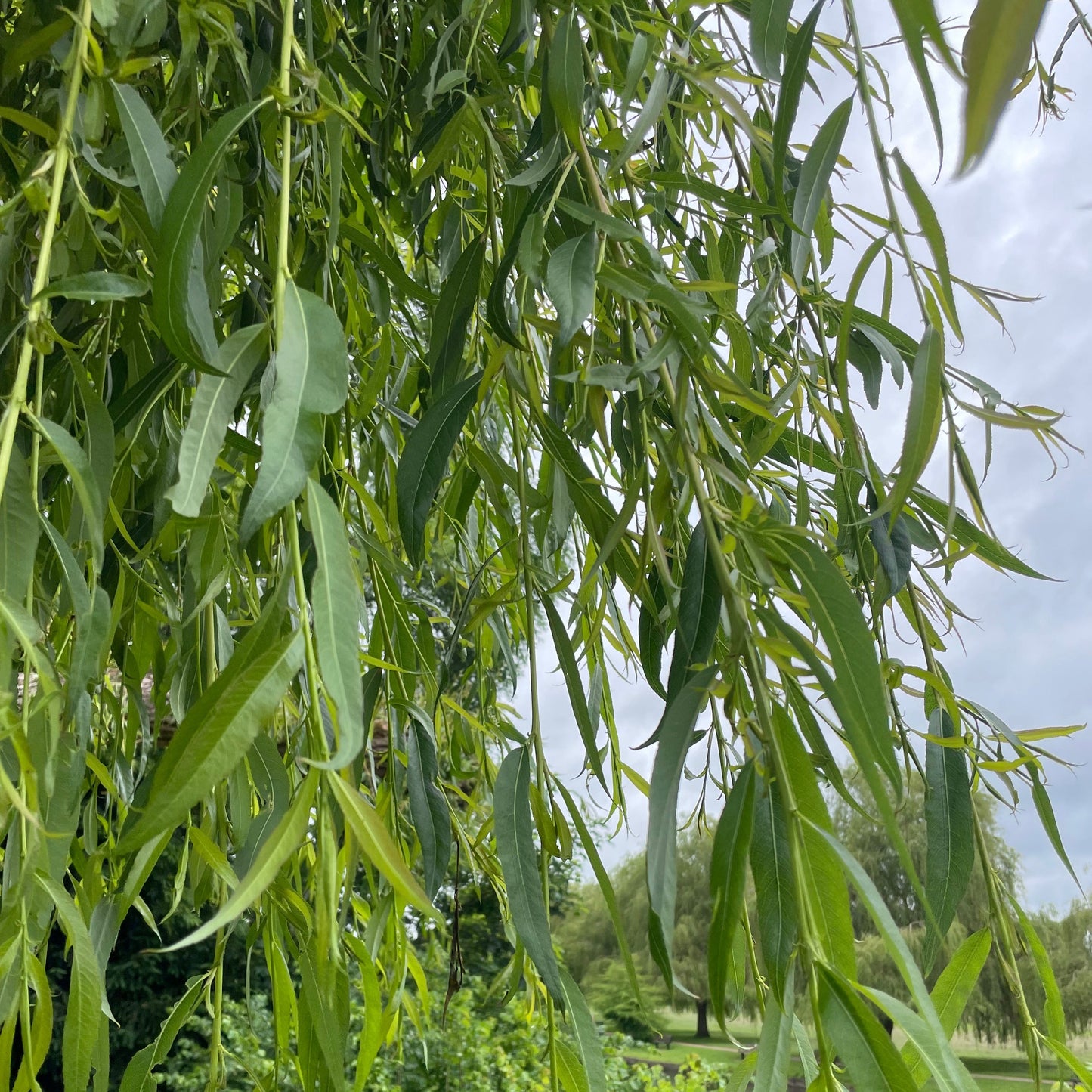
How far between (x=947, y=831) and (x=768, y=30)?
243mm

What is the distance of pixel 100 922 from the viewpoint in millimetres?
479

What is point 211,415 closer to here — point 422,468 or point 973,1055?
point 422,468

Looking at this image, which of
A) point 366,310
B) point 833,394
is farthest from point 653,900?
point 366,310

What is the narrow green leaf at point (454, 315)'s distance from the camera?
39 cm

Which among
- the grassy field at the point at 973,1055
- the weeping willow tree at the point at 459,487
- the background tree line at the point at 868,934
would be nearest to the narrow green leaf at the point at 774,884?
the weeping willow tree at the point at 459,487

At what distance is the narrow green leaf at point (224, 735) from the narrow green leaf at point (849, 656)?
11 centimetres

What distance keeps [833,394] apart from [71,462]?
1.07ft

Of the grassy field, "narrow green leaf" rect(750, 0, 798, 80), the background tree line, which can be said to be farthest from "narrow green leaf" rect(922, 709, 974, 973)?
the grassy field

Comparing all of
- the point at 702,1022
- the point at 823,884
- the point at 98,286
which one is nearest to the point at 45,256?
the point at 98,286

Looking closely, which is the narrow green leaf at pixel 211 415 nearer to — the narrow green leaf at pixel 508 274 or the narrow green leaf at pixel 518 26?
the narrow green leaf at pixel 508 274

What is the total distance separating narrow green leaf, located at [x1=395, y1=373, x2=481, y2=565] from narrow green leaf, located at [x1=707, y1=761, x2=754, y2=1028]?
5.7 inches

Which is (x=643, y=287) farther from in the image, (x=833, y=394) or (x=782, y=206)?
(x=833, y=394)

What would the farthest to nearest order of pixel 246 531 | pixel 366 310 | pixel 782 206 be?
1. pixel 366 310
2. pixel 782 206
3. pixel 246 531

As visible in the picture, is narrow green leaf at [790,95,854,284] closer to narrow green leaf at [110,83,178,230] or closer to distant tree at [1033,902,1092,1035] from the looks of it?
narrow green leaf at [110,83,178,230]
